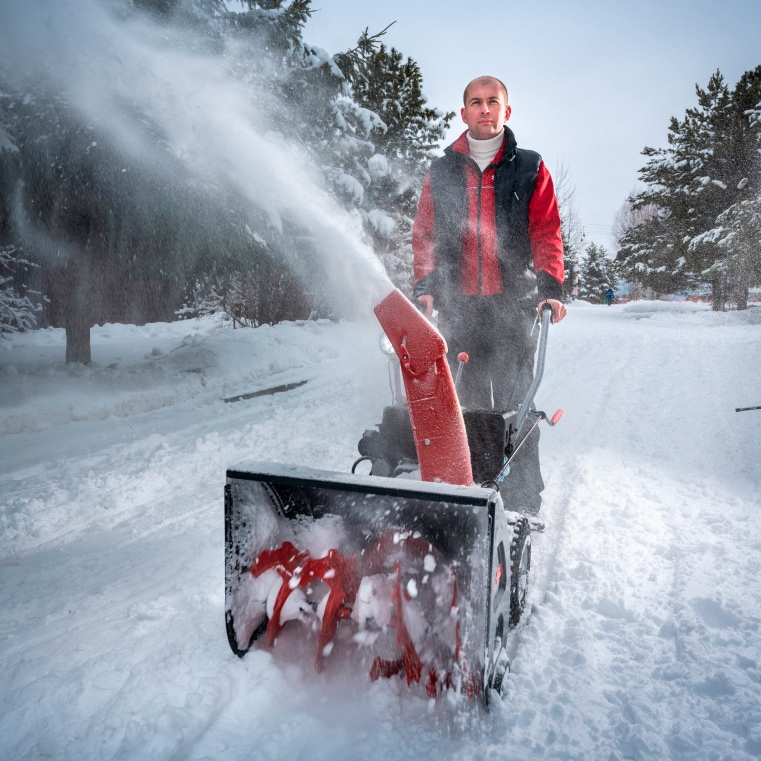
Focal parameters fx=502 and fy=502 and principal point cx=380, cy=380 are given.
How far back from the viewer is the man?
2.95 metres

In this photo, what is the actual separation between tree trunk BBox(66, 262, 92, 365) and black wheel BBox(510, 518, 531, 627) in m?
7.86

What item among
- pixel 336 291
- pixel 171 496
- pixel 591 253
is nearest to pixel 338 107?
pixel 336 291

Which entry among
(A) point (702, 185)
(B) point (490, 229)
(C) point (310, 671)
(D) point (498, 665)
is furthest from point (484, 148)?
(A) point (702, 185)

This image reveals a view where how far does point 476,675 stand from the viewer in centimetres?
154

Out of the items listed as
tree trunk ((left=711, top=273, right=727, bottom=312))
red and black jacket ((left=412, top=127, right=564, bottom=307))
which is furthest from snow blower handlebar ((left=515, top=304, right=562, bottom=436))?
tree trunk ((left=711, top=273, right=727, bottom=312))

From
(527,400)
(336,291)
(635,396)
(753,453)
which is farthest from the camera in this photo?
(336,291)

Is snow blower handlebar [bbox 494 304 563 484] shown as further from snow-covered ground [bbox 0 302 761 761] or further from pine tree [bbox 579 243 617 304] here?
pine tree [bbox 579 243 617 304]

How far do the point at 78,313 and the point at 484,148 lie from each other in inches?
310

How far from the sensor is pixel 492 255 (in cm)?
306

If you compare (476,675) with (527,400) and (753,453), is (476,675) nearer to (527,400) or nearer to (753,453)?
(527,400)

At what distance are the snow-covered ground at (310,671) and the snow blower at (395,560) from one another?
131mm

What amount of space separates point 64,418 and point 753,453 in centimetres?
712

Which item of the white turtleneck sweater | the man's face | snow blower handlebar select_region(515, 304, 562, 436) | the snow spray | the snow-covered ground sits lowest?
the snow-covered ground

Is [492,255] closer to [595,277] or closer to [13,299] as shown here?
[13,299]
